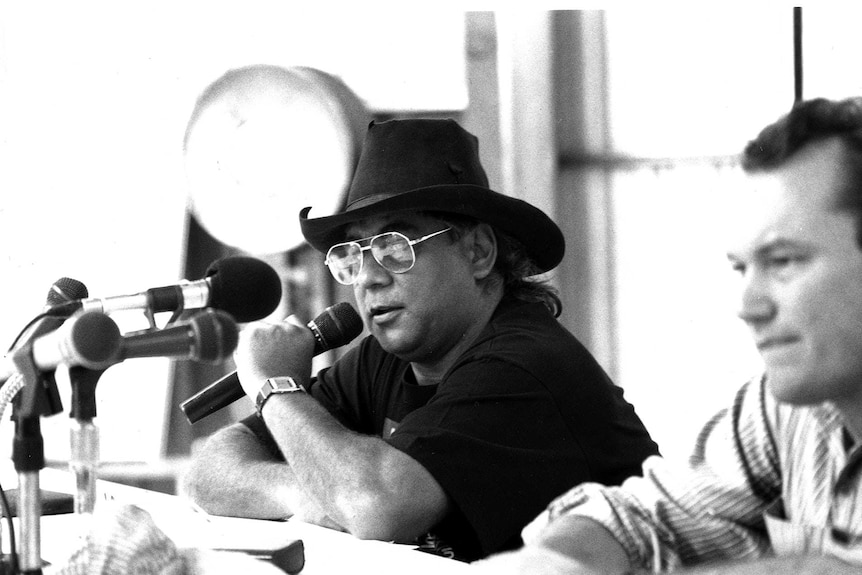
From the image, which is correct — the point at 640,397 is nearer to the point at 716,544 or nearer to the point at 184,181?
the point at 184,181

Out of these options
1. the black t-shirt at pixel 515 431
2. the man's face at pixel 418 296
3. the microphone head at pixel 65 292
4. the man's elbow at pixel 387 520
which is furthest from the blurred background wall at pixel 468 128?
the microphone head at pixel 65 292

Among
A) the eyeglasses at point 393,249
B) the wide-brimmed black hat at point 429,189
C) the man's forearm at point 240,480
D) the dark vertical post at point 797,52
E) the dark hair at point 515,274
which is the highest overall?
the dark vertical post at point 797,52

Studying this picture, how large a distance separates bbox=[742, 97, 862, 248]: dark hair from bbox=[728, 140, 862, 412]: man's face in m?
0.01

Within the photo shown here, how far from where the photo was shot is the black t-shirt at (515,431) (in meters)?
2.02

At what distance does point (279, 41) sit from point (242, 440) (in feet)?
6.75

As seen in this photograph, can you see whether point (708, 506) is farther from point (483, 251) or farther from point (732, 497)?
point (483, 251)

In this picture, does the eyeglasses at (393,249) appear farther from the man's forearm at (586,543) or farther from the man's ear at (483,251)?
the man's forearm at (586,543)

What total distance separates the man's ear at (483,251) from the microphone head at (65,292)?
39.2 inches

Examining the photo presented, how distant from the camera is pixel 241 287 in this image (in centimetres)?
151

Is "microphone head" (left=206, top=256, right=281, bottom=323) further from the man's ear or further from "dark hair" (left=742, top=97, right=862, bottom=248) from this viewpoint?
the man's ear

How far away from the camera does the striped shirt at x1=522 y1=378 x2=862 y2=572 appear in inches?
53.9

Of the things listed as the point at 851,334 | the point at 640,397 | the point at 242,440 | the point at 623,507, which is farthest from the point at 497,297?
the point at 640,397

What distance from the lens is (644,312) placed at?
13.2 feet

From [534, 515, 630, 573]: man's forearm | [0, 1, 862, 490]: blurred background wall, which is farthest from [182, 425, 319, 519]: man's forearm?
[0, 1, 862, 490]: blurred background wall
